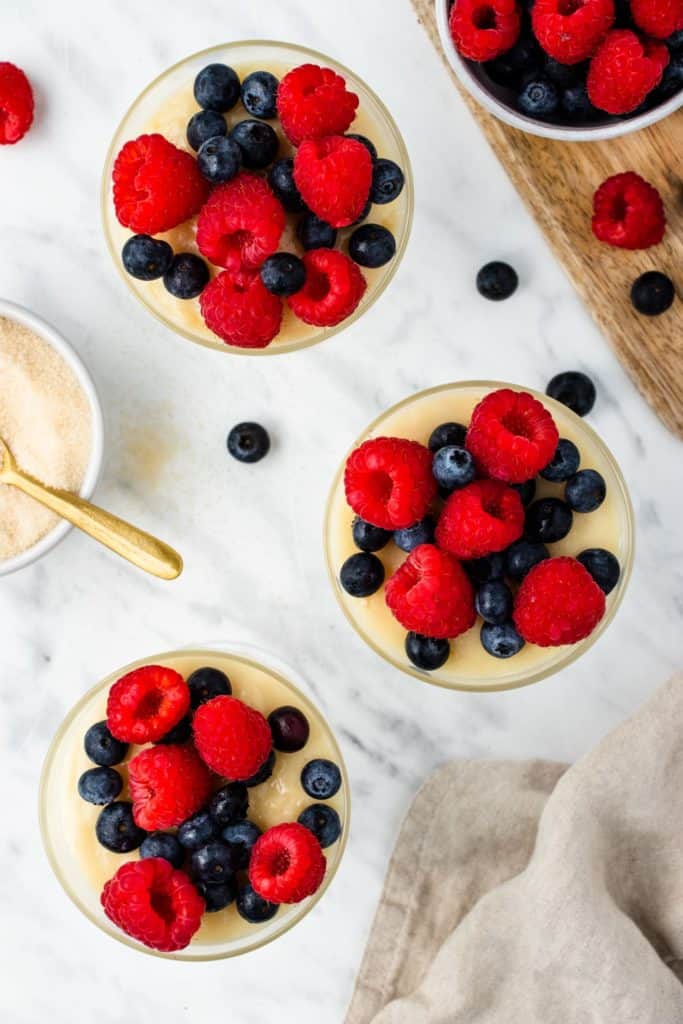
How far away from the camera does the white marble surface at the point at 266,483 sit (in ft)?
4.43

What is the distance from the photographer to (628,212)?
124 cm

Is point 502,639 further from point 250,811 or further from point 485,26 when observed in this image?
point 485,26

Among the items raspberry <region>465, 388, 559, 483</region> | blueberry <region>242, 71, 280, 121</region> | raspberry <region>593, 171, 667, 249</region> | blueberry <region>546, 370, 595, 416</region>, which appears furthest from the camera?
blueberry <region>546, 370, 595, 416</region>

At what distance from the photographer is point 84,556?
4.59 ft

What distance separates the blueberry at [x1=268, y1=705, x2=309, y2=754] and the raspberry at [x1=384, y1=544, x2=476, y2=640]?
182 mm

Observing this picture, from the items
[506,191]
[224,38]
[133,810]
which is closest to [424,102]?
[506,191]

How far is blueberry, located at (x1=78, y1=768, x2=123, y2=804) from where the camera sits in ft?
3.78

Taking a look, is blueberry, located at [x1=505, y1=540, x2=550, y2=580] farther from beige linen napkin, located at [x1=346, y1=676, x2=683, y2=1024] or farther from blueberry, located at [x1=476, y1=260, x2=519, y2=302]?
blueberry, located at [x1=476, y1=260, x2=519, y2=302]

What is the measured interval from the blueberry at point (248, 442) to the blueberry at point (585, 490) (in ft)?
1.36

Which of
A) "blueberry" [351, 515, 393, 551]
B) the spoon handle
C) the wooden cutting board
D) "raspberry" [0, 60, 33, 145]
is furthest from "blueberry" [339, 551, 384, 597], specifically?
"raspberry" [0, 60, 33, 145]

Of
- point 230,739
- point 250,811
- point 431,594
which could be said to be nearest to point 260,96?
point 431,594

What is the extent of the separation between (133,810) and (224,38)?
36.4 inches

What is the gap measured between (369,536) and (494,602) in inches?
5.8

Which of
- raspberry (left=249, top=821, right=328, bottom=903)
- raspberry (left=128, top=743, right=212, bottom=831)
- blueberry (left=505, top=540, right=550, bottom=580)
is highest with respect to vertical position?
raspberry (left=128, top=743, right=212, bottom=831)
